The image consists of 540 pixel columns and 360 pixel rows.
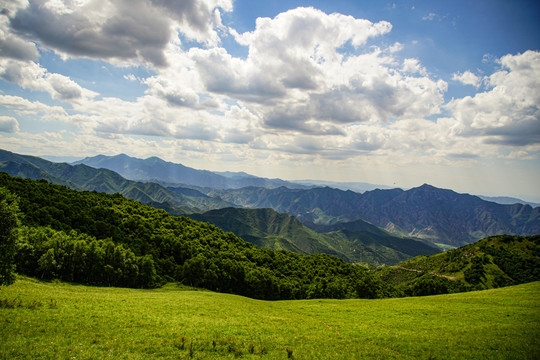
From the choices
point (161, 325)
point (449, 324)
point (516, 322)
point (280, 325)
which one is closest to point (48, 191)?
point (161, 325)

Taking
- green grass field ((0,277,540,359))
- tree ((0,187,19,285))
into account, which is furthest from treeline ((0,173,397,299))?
green grass field ((0,277,540,359))

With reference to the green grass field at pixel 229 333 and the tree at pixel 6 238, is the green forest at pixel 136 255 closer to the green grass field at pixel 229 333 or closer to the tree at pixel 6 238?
the tree at pixel 6 238

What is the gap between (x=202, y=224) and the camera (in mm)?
143125

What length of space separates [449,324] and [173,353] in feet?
130

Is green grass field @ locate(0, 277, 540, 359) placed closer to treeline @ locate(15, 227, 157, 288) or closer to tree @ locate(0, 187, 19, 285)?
tree @ locate(0, 187, 19, 285)

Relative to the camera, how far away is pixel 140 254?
297 ft

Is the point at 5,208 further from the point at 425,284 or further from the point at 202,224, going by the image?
the point at 425,284

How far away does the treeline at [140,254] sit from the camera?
59500 millimetres

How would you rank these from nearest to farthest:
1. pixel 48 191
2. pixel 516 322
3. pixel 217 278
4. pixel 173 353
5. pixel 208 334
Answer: pixel 173 353 → pixel 208 334 → pixel 516 322 → pixel 217 278 → pixel 48 191

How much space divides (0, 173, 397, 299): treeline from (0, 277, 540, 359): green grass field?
1255 inches

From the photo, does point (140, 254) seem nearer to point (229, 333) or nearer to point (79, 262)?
point (79, 262)

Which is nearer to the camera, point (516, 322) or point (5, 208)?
point (5, 208)

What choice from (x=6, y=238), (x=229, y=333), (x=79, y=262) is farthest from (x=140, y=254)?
(x=229, y=333)

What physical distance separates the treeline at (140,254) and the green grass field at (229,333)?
31867 millimetres
